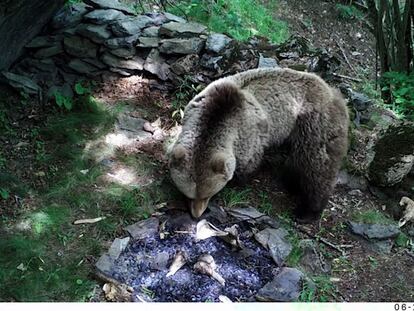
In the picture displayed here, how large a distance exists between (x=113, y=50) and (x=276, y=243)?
11.3 ft

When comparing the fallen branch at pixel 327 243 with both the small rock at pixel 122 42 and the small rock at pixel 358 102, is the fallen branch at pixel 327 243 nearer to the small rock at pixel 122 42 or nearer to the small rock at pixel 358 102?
the small rock at pixel 358 102

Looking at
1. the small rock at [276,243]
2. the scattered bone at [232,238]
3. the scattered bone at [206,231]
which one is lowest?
the scattered bone at [206,231]

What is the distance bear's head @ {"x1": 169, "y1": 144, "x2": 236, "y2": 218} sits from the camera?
4590 mm

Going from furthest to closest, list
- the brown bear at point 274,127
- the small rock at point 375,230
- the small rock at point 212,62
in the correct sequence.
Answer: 1. the small rock at point 212,62
2. the small rock at point 375,230
3. the brown bear at point 274,127

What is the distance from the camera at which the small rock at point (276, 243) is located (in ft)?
15.4

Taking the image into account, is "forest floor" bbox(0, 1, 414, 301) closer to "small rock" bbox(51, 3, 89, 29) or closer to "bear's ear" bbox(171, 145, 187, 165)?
"bear's ear" bbox(171, 145, 187, 165)

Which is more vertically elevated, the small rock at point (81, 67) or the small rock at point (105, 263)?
the small rock at point (105, 263)

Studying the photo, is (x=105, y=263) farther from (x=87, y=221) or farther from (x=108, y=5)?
(x=108, y=5)

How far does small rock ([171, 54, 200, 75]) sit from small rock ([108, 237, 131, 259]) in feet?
8.71

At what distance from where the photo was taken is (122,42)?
21.9ft

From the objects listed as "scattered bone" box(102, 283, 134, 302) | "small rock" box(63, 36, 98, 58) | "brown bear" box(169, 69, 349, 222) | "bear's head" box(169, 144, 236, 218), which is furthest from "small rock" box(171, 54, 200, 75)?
"scattered bone" box(102, 283, 134, 302)

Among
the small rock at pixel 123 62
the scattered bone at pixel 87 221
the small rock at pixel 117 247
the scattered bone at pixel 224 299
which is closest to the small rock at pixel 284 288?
the scattered bone at pixel 224 299

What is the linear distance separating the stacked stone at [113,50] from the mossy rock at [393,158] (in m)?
2.18
